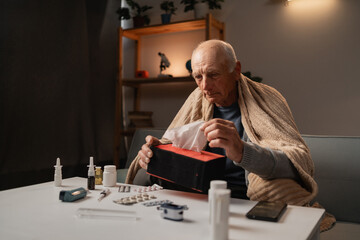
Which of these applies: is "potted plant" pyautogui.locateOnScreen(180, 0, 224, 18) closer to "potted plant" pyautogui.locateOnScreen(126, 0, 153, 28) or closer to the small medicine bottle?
"potted plant" pyautogui.locateOnScreen(126, 0, 153, 28)

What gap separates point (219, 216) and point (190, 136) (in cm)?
42

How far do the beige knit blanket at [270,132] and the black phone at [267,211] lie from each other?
0.16m

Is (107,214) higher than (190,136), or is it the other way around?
(190,136)

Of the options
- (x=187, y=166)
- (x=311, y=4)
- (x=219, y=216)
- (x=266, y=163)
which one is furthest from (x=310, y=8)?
(x=219, y=216)

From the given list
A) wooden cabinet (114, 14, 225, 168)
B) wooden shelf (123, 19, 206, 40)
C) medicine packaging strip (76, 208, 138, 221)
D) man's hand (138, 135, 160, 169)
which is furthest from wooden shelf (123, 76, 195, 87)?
medicine packaging strip (76, 208, 138, 221)

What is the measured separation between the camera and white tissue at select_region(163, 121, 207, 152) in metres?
1.05

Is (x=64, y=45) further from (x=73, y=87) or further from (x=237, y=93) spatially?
(x=237, y=93)

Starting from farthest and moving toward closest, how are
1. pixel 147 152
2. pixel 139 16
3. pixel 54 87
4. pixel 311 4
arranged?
pixel 139 16, pixel 54 87, pixel 311 4, pixel 147 152

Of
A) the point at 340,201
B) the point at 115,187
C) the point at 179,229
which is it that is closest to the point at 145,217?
the point at 179,229

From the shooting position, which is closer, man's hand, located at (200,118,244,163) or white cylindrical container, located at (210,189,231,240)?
white cylindrical container, located at (210,189,231,240)

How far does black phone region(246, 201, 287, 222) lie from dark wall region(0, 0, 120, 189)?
2.17 meters

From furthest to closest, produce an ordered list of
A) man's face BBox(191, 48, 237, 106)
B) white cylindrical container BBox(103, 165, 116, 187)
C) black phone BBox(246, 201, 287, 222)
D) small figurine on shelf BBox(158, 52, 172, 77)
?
small figurine on shelf BBox(158, 52, 172, 77) → man's face BBox(191, 48, 237, 106) → white cylindrical container BBox(103, 165, 116, 187) → black phone BBox(246, 201, 287, 222)

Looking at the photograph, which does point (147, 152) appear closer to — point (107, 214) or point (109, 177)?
point (109, 177)

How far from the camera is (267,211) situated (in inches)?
34.2
